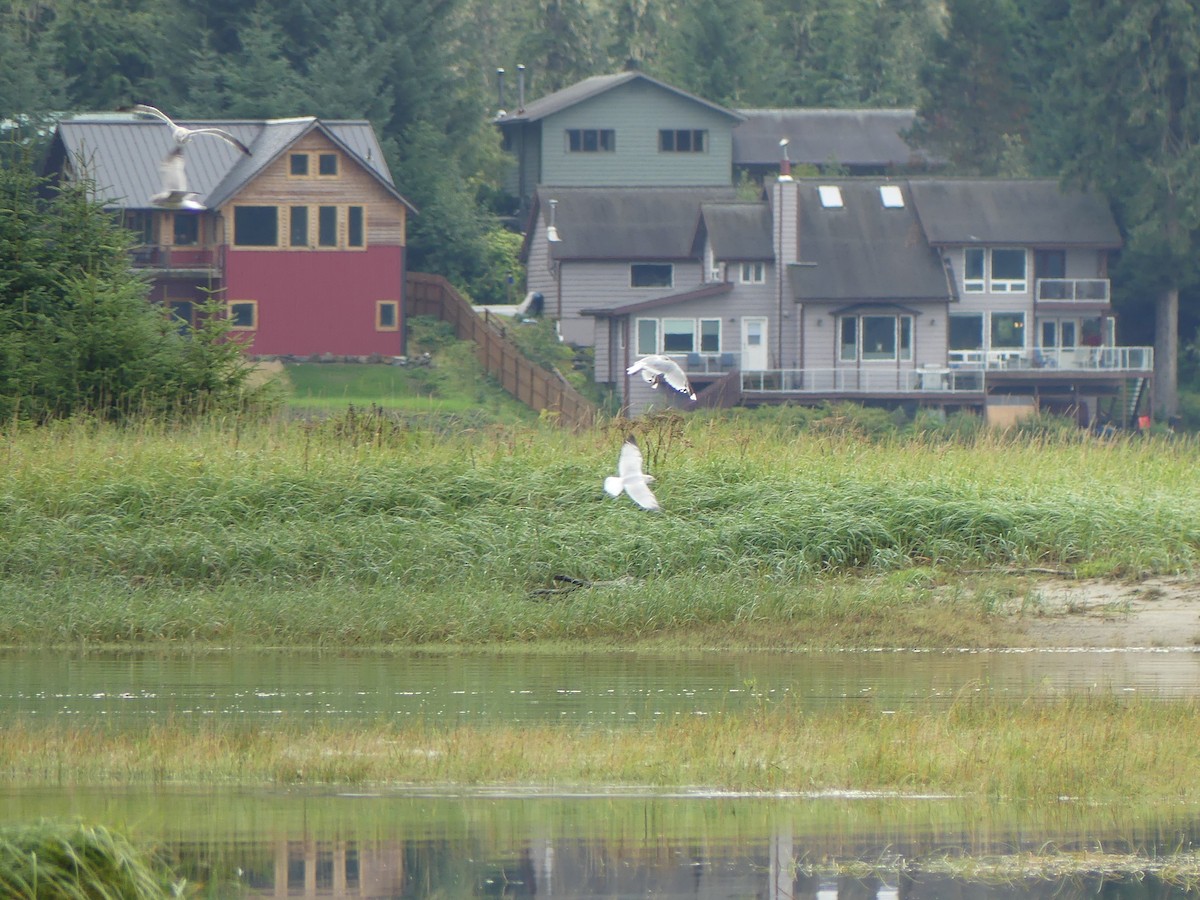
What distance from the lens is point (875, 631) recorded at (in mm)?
17672

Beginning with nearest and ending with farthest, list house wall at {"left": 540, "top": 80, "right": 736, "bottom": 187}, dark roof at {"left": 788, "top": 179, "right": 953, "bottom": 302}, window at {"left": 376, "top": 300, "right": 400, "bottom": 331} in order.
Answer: window at {"left": 376, "top": 300, "right": 400, "bottom": 331} < dark roof at {"left": 788, "top": 179, "right": 953, "bottom": 302} < house wall at {"left": 540, "top": 80, "right": 736, "bottom": 187}

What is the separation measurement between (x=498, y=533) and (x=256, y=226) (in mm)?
38530

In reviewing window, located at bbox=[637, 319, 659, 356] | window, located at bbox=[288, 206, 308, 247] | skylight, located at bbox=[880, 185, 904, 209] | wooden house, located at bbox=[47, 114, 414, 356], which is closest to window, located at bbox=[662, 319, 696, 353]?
window, located at bbox=[637, 319, 659, 356]

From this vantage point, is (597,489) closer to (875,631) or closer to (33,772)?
(875,631)

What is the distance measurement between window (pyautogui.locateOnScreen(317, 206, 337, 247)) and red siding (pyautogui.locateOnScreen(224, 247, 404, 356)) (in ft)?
1.14

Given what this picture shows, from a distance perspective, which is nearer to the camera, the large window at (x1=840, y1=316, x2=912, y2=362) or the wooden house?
the wooden house

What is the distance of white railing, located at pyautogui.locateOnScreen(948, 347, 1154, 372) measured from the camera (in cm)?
5969

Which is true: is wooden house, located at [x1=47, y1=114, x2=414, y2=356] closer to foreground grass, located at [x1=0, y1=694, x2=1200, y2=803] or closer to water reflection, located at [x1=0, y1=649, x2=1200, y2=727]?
water reflection, located at [x1=0, y1=649, x2=1200, y2=727]

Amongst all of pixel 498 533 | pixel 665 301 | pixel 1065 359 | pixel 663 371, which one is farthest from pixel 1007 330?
pixel 498 533

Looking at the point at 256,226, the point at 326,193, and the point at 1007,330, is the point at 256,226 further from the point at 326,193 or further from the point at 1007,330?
the point at 1007,330

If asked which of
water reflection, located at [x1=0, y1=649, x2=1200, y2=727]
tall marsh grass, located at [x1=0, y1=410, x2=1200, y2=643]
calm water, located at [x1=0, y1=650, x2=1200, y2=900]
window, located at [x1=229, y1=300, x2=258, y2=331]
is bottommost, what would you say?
water reflection, located at [x1=0, y1=649, x2=1200, y2=727]

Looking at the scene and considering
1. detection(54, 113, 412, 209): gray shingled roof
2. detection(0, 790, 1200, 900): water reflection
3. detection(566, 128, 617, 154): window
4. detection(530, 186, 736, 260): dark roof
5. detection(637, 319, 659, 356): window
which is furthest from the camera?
detection(566, 128, 617, 154): window

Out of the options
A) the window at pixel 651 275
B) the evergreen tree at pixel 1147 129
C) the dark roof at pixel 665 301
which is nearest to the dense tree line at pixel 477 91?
the evergreen tree at pixel 1147 129

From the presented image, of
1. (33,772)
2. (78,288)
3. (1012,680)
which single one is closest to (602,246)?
(78,288)
